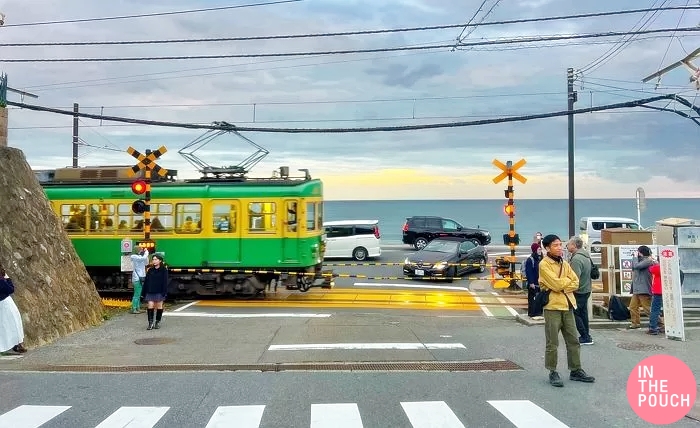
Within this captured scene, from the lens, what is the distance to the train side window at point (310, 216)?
18.2 m

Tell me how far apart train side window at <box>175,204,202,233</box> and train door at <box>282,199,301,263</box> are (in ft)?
8.19

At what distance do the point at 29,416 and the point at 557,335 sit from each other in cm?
614

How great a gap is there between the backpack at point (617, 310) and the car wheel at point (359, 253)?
18.6 m

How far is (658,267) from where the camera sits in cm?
1188

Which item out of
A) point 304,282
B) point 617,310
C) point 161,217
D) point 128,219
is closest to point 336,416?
point 617,310

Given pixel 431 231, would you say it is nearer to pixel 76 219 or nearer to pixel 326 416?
pixel 76 219

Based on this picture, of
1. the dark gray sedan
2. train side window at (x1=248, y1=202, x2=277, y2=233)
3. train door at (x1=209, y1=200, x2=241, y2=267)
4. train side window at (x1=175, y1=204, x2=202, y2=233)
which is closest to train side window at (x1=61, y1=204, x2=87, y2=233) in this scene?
train side window at (x1=175, y1=204, x2=202, y2=233)

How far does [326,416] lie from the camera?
6.74m

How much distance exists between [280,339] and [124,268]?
6653 millimetres

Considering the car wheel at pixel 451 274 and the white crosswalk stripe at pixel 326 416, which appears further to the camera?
the car wheel at pixel 451 274

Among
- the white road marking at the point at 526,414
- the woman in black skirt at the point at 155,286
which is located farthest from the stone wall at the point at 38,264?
the white road marking at the point at 526,414

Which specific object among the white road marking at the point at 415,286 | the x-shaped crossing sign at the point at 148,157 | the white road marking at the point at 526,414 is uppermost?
the x-shaped crossing sign at the point at 148,157

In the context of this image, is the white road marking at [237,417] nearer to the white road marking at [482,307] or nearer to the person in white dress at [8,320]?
the person in white dress at [8,320]

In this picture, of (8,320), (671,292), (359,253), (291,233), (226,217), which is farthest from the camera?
(359,253)
